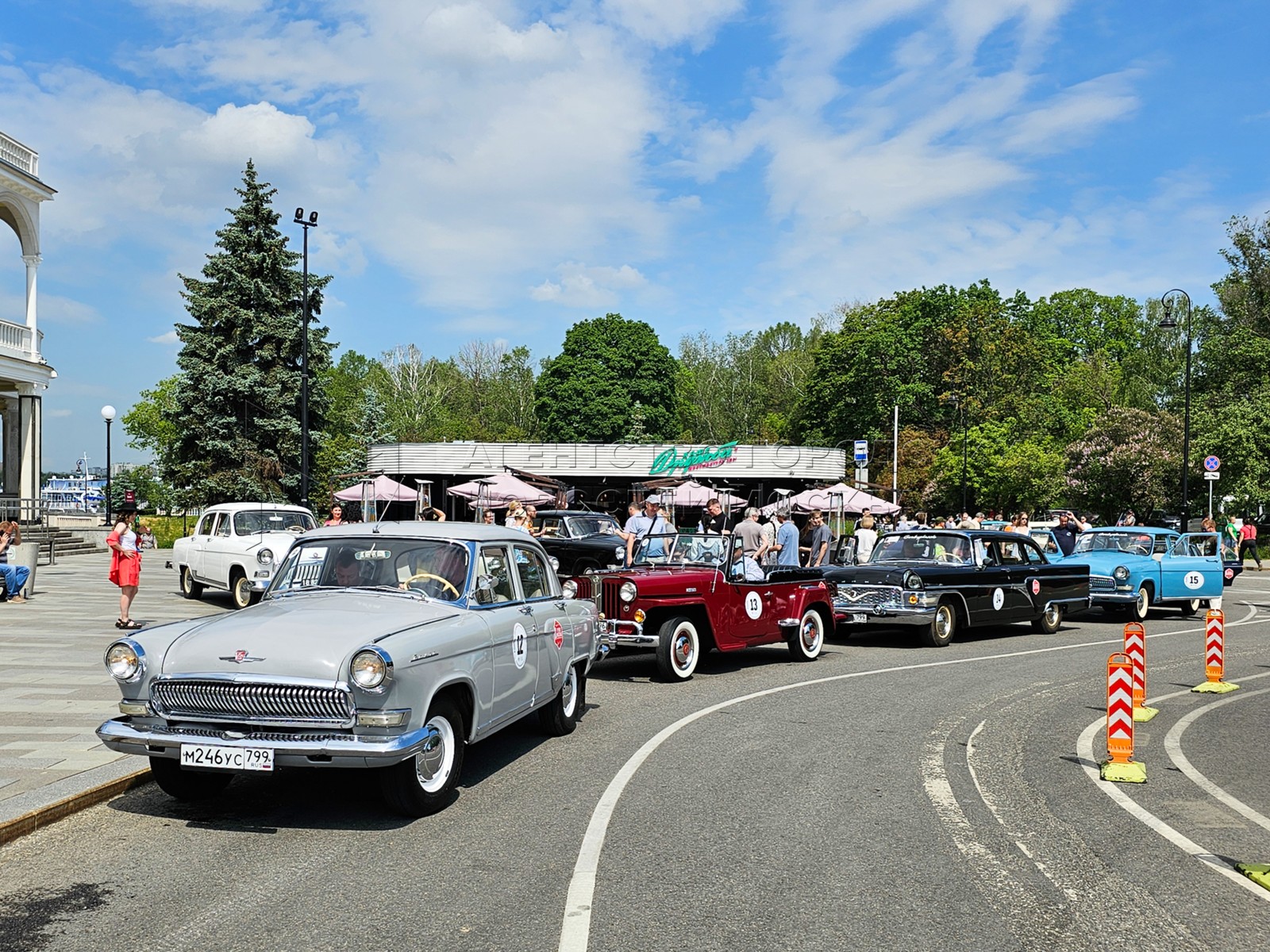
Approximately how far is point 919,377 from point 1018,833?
62824 millimetres

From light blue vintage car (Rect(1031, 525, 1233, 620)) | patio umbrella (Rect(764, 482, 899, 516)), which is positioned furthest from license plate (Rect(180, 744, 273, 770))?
patio umbrella (Rect(764, 482, 899, 516))

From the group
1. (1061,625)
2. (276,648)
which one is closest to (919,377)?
(1061,625)

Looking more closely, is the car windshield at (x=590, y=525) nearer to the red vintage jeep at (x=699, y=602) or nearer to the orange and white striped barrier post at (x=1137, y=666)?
the red vintage jeep at (x=699, y=602)

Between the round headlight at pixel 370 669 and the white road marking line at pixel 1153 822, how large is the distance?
4.45 m

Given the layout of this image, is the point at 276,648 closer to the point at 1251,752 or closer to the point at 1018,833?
the point at 1018,833

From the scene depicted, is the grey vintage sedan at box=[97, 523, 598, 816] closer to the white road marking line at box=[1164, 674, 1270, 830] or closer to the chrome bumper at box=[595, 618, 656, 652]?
the chrome bumper at box=[595, 618, 656, 652]

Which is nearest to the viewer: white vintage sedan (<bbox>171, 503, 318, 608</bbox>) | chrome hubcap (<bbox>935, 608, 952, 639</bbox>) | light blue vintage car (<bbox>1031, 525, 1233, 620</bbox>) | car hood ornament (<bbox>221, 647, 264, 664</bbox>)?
car hood ornament (<bbox>221, 647, 264, 664</bbox>)

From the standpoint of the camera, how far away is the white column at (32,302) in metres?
35.6

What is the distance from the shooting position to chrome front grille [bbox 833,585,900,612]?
16.0m

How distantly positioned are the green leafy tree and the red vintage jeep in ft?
195

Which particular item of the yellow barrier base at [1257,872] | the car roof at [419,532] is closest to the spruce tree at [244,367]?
the car roof at [419,532]

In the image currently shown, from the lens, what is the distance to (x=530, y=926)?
4.80 meters

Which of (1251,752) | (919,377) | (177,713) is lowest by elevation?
(1251,752)

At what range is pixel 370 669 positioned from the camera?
20.1ft
